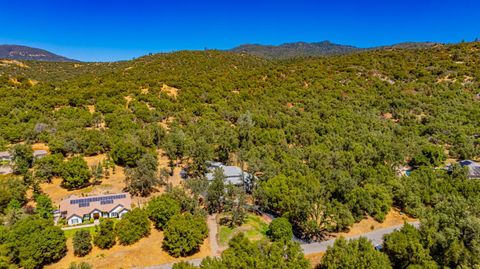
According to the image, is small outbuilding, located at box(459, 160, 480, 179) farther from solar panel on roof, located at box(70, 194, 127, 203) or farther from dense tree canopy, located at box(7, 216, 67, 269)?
dense tree canopy, located at box(7, 216, 67, 269)

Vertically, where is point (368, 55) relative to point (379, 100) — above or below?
above

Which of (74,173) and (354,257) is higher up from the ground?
(74,173)

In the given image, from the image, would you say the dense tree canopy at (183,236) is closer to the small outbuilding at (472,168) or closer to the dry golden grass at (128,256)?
the dry golden grass at (128,256)

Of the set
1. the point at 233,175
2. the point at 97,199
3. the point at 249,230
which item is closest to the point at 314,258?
the point at 249,230

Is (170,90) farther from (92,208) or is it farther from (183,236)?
(183,236)

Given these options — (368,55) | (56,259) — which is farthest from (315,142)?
(368,55)

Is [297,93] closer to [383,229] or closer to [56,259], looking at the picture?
[383,229]

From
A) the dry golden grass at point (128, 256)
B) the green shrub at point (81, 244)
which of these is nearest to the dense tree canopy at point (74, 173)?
the dry golden grass at point (128, 256)
